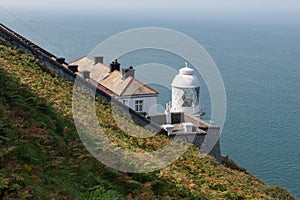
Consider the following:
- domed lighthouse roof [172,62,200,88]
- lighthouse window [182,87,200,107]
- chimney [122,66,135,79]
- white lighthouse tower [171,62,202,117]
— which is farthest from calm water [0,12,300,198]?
chimney [122,66,135,79]

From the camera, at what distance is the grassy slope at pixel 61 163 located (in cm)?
895

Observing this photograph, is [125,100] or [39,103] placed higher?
[39,103]

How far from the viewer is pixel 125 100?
36250 millimetres

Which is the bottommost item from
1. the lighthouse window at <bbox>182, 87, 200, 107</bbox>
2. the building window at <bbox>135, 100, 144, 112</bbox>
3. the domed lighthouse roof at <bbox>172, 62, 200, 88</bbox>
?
the building window at <bbox>135, 100, 144, 112</bbox>

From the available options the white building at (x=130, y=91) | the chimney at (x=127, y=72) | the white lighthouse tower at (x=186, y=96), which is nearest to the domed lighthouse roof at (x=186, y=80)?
the white lighthouse tower at (x=186, y=96)

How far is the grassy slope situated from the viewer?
895 cm

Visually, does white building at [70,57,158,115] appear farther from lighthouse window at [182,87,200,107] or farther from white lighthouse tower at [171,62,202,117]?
lighthouse window at [182,87,200,107]

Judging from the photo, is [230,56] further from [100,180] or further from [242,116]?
[100,180]

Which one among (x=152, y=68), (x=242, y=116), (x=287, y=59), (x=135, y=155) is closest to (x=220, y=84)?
(x=242, y=116)

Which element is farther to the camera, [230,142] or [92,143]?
[230,142]

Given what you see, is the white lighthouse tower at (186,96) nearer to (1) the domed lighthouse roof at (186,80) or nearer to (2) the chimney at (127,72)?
(1) the domed lighthouse roof at (186,80)

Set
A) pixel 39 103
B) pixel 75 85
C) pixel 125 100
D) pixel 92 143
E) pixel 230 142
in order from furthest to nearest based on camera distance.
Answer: pixel 230 142
pixel 125 100
pixel 75 85
pixel 39 103
pixel 92 143

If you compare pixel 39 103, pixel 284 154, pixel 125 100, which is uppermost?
pixel 39 103

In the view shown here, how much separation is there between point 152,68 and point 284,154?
69.0m
